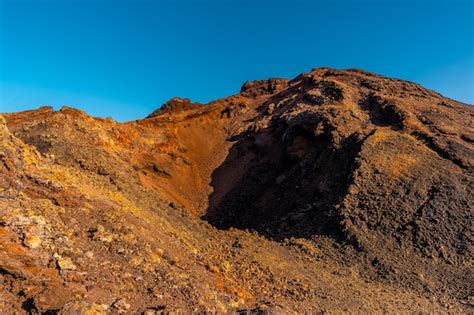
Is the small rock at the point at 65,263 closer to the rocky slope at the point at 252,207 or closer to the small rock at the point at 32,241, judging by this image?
the rocky slope at the point at 252,207

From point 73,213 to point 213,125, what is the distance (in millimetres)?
23045

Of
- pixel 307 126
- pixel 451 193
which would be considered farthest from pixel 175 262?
pixel 307 126

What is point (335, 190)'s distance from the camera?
17.3 metres

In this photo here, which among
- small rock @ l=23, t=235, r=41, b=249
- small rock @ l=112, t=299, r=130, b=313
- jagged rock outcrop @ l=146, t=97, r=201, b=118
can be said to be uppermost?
jagged rock outcrop @ l=146, t=97, r=201, b=118

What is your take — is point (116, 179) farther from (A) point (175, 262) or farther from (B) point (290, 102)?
(B) point (290, 102)

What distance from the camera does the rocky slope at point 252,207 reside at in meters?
6.85

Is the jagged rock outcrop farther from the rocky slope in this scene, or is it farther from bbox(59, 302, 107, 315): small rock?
bbox(59, 302, 107, 315): small rock

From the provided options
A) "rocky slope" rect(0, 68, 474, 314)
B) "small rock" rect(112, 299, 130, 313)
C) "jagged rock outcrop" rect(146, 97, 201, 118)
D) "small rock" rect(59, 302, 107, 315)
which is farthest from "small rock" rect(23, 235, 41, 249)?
"jagged rock outcrop" rect(146, 97, 201, 118)

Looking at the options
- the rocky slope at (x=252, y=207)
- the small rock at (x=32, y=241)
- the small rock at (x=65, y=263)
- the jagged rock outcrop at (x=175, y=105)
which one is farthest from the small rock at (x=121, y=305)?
the jagged rock outcrop at (x=175, y=105)

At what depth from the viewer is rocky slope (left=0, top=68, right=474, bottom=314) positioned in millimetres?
6852

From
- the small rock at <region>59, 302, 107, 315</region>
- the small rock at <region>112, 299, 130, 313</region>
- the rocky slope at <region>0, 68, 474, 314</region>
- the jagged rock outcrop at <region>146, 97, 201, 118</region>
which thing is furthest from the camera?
the jagged rock outcrop at <region>146, 97, 201, 118</region>

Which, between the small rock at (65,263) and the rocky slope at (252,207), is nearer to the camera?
the small rock at (65,263)

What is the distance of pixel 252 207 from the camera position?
2016 centimetres

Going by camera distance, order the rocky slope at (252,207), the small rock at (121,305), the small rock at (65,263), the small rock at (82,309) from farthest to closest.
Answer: the rocky slope at (252,207), the small rock at (65,263), the small rock at (121,305), the small rock at (82,309)
